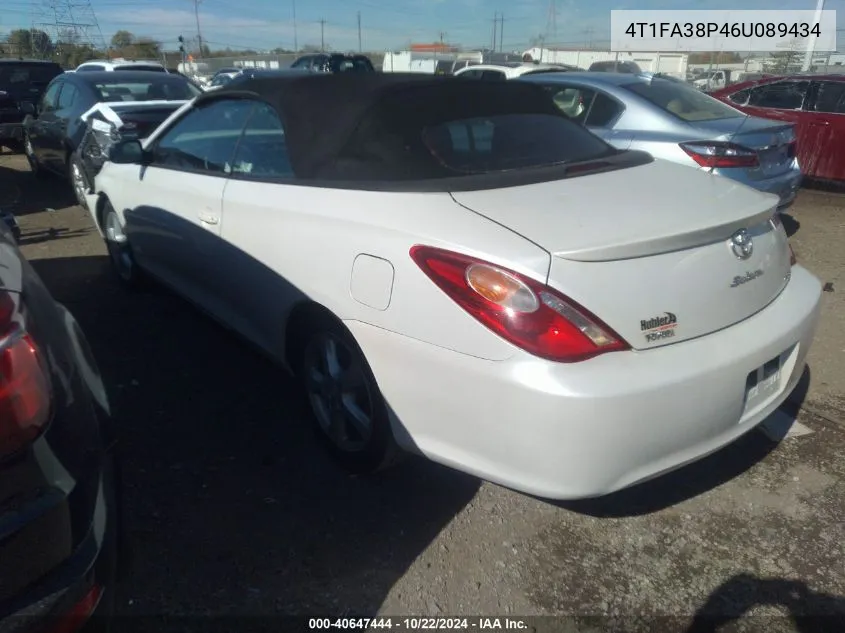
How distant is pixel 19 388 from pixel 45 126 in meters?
8.58

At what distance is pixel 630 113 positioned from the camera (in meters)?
6.24

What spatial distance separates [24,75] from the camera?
12.9m

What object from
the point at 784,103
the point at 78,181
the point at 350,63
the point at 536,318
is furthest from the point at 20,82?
the point at 536,318

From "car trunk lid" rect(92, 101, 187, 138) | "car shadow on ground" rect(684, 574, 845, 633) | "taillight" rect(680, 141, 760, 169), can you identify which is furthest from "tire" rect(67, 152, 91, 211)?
"car shadow on ground" rect(684, 574, 845, 633)

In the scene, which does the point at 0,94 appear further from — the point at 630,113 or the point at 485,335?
the point at 485,335

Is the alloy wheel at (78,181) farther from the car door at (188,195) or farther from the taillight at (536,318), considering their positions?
the taillight at (536,318)

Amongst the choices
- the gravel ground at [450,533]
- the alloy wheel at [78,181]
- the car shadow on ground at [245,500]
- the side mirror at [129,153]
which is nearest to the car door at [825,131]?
the gravel ground at [450,533]

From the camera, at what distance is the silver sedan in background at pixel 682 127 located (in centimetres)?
570

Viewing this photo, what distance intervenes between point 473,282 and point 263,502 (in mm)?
1298

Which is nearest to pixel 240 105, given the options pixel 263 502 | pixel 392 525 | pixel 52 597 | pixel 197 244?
pixel 197 244

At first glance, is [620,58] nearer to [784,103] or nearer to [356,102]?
[784,103]

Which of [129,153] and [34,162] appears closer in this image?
[129,153]

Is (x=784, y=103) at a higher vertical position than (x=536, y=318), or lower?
lower

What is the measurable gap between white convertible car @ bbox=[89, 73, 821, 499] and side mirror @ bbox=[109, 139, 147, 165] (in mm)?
972
